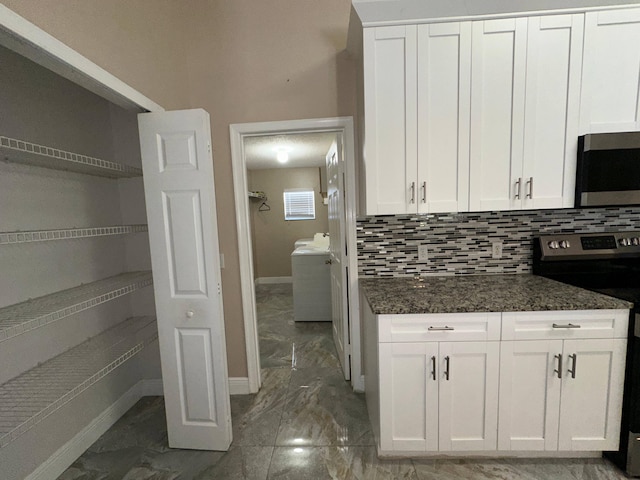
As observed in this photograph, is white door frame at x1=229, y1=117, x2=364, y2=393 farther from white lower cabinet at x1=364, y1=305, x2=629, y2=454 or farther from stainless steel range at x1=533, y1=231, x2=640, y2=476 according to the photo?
stainless steel range at x1=533, y1=231, x2=640, y2=476

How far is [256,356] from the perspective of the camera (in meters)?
2.21

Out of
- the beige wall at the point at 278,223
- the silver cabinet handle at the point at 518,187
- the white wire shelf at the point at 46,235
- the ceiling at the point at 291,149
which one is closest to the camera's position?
the white wire shelf at the point at 46,235

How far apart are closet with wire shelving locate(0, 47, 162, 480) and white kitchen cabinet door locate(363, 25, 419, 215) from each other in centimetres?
148

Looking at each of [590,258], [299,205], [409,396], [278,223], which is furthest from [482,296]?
[278,223]

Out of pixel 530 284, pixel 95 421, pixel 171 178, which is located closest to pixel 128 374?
pixel 95 421

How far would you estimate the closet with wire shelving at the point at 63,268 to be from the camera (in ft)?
4.00

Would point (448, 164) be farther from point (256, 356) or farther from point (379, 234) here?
point (256, 356)

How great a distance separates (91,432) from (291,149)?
3.55m

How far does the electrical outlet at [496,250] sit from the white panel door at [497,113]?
409 millimetres

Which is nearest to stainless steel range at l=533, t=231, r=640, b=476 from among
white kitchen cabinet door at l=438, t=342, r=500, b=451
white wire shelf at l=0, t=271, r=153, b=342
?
white kitchen cabinet door at l=438, t=342, r=500, b=451

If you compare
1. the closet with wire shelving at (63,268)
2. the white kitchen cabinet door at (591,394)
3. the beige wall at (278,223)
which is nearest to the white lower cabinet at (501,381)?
the white kitchen cabinet door at (591,394)

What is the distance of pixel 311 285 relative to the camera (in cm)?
349

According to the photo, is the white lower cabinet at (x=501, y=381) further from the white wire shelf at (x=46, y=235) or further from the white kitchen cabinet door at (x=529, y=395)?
the white wire shelf at (x=46, y=235)

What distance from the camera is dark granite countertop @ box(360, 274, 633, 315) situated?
1.37 meters
